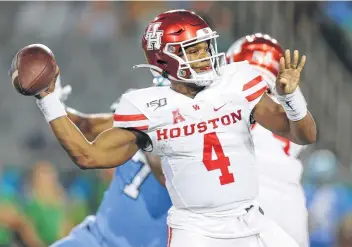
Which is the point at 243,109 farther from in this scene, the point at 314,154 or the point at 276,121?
the point at 314,154

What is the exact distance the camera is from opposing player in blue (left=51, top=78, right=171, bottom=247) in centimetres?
392

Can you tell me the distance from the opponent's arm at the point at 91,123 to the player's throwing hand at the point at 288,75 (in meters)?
1.17

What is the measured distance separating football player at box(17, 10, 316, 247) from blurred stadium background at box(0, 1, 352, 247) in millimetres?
3068

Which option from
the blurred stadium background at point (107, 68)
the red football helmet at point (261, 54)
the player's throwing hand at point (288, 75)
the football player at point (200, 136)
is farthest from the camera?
the blurred stadium background at point (107, 68)

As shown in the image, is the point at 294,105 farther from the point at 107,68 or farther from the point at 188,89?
the point at 107,68

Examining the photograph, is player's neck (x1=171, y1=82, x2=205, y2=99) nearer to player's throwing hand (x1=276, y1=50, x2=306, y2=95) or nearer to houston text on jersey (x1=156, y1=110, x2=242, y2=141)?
houston text on jersey (x1=156, y1=110, x2=242, y2=141)

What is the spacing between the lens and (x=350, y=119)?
6.64m

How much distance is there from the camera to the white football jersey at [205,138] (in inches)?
120

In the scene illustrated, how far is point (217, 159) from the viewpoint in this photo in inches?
120

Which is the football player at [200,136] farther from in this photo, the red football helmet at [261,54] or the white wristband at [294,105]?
the red football helmet at [261,54]

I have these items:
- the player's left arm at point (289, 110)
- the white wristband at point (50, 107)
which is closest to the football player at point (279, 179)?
the player's left arm at point (289, 110)

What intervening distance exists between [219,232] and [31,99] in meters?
3.92

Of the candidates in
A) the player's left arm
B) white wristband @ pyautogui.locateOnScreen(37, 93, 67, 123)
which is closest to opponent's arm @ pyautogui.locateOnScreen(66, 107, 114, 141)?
white wristband @ pyautogui.locateOnScreen(37, 93, 67, 123)

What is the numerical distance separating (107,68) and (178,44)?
3851 mm
